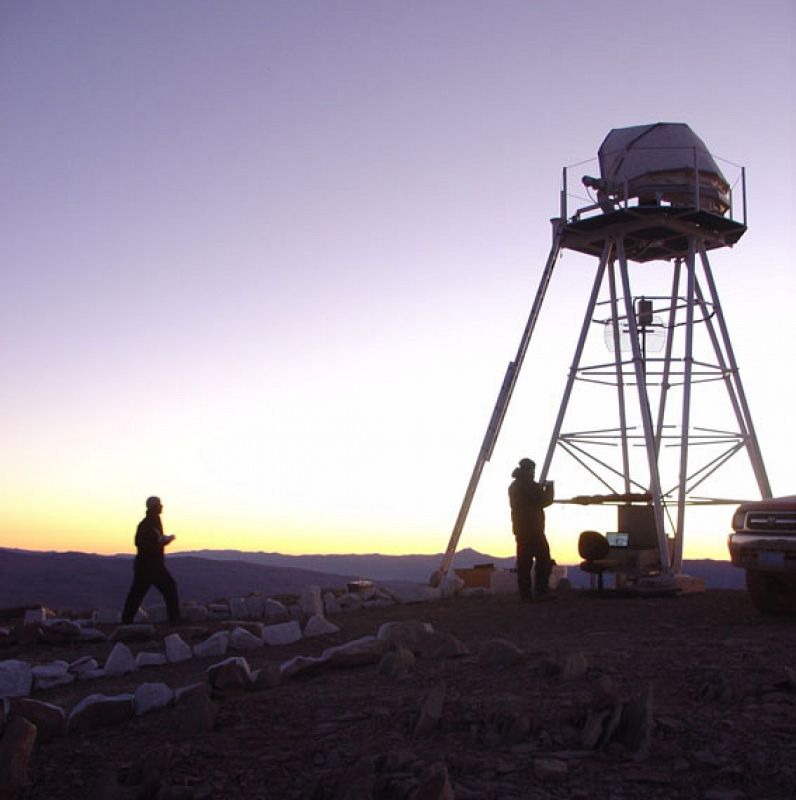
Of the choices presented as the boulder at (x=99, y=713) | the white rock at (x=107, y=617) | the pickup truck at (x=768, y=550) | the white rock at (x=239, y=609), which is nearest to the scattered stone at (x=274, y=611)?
the white rock at (x=239, y=609)

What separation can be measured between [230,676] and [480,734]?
278 centimetres

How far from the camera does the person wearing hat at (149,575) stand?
1474 centimetres

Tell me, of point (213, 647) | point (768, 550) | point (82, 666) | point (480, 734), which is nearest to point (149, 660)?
point (82, 666)

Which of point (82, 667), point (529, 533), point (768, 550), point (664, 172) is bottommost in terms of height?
point (82, 667)

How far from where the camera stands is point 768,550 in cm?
1212

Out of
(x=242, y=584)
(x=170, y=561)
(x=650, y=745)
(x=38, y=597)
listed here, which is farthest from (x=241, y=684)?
(x=170, y=561)

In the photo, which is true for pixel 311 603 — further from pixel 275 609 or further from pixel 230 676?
pixel 230 676

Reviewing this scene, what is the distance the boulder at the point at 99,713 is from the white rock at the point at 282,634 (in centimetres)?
401

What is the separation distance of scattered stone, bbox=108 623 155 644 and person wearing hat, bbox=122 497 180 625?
1.38 metres

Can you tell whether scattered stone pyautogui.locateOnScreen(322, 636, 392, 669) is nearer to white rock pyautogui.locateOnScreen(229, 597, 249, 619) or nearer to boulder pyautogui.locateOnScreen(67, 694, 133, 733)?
boulder pyautogui.locateOnScreen(67, 694, 133, 733)

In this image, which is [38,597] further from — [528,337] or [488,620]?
[488,620]

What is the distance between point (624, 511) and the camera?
17844 mm

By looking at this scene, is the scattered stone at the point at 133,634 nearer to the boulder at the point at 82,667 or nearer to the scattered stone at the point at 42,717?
the boulder at the point at 82,667

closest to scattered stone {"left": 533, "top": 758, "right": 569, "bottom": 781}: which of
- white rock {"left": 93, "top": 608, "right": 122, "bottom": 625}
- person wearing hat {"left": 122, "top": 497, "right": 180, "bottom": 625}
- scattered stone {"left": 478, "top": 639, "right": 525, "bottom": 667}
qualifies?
scattered stone {"left": 478, "top": 639, "right": 525, "bottom": 667}
